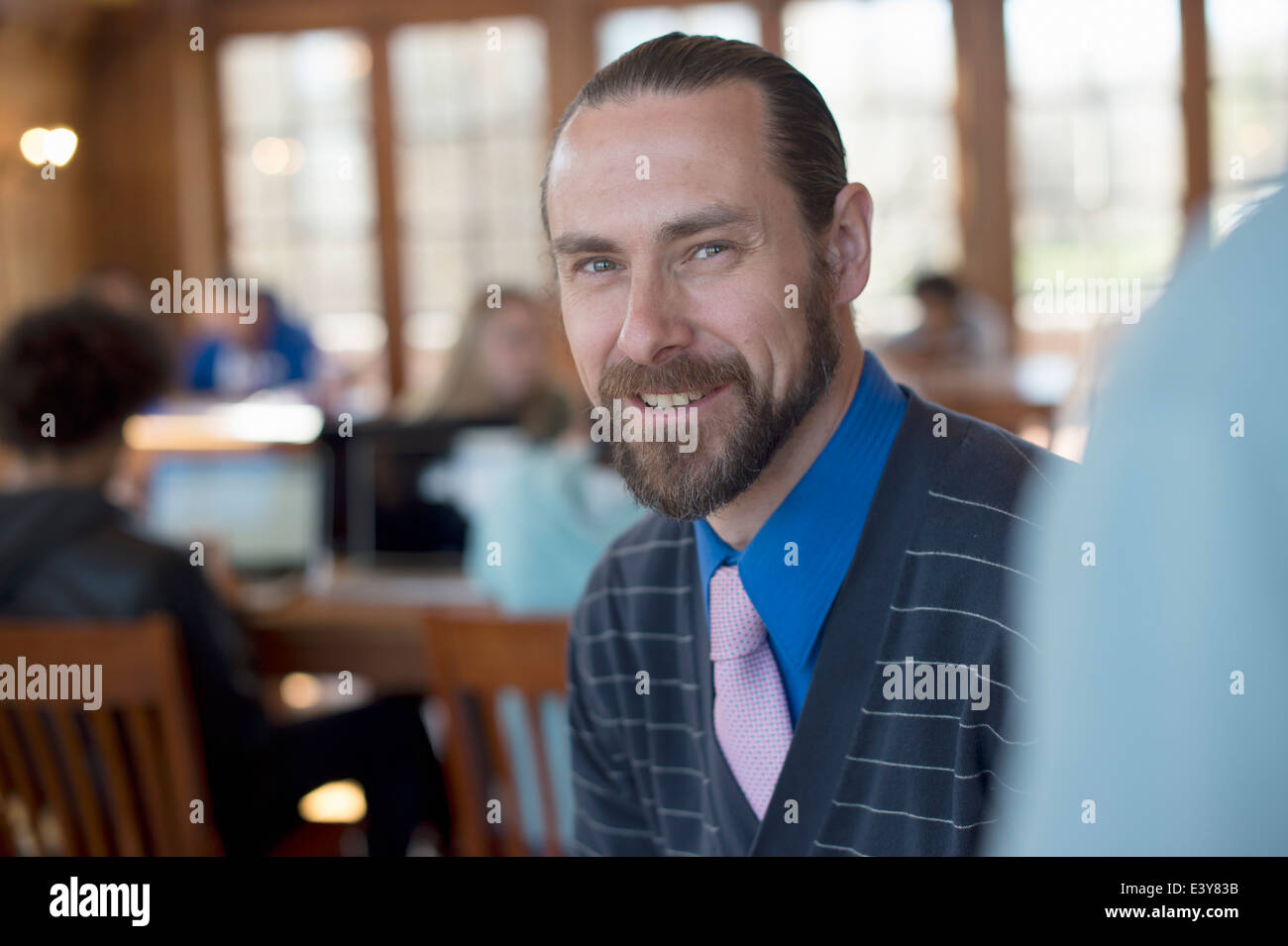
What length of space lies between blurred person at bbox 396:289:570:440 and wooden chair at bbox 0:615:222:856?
1350 millimetres

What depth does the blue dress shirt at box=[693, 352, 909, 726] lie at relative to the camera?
684 mm

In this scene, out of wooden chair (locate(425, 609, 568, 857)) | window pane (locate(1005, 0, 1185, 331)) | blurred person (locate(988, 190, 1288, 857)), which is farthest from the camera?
window pane (locate(1005, 0, 1185, 331))

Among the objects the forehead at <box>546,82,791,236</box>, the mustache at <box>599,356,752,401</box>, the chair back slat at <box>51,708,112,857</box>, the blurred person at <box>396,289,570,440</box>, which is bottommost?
the chair back slat at <box>51,708,112,857</box>

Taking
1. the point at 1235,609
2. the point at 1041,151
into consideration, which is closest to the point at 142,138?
the point at 1041,151

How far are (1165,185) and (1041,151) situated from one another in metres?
0.56

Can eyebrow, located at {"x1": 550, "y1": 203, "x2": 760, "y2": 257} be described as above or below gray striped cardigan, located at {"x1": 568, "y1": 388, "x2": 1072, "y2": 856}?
above

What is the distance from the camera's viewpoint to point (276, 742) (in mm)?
1860

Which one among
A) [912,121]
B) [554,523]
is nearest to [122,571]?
[554,523]

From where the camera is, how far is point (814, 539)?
690 mm

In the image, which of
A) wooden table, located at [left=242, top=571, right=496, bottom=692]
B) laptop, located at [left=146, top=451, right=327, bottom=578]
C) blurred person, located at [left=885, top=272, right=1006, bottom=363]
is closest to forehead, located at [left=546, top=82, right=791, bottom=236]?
wooden table, located at [left=242, top=571, right=496, bottom=692]

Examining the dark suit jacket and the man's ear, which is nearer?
the man's ear

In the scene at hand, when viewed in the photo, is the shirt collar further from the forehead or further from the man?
the forehead

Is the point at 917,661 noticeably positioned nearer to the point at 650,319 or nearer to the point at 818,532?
the point at 818,532

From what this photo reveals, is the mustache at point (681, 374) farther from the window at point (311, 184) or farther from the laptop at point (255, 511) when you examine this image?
the window at point (311, 184)
